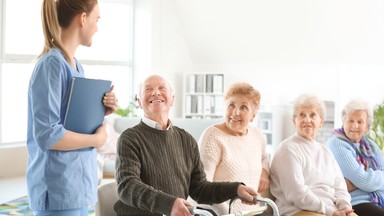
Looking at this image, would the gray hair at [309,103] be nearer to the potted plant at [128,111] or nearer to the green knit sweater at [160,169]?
the green knit sweater at [160,169]

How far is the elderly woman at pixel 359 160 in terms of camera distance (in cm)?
Result: 326

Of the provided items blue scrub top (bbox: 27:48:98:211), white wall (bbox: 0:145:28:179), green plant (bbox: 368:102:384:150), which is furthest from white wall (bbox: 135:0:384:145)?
blue scrub top (bbox: 27:48:98:211)

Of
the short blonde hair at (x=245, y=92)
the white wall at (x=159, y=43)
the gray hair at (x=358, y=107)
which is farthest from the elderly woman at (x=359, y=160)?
the white wall at (x=159, y=43)

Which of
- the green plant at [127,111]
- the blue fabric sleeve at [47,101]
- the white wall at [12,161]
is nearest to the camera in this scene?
the blue fabric sleeve at [47,101]

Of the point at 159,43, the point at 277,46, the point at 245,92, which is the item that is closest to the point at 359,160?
the point at 245,92

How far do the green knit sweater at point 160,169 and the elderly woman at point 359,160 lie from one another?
1.25 m

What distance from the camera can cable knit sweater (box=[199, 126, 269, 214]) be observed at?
9.25ft

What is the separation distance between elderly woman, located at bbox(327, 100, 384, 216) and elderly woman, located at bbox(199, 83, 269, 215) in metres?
0.51

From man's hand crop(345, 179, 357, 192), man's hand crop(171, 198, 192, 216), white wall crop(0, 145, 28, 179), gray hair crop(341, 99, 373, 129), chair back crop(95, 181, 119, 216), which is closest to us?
man's hand crop(171, 198, 192, 216)

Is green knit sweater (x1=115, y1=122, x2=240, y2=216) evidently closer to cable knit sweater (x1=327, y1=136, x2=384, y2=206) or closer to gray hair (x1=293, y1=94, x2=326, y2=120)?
gray hair (x1=293, y1=94, x2=326, y2=120)

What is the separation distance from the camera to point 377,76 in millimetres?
7715

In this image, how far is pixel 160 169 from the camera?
2.24 m

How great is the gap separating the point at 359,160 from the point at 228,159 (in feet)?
3.15

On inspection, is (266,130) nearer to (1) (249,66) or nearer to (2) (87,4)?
(1) (249,66)
